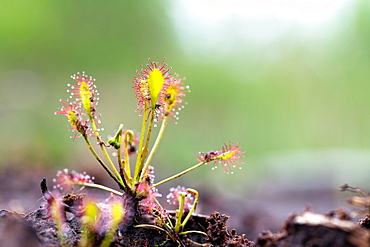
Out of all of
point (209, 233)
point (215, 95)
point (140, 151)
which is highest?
point (215, 95)

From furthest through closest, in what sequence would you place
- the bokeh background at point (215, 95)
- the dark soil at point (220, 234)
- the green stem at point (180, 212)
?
the bokeh background at point (215, 95), the green stem at point (180, 212), the dark soil at point (220, 234)

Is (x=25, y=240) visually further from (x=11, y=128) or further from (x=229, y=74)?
(x=229, y=74)

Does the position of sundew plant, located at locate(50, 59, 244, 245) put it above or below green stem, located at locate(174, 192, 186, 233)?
above

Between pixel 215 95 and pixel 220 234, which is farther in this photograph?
pixel 215 95

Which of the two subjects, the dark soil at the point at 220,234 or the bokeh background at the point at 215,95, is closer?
the dark soil at the point at 220,234

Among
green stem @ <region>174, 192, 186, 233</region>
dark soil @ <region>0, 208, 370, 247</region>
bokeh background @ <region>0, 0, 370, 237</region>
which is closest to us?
dark soil @ <region>0, 208, 370, 247</region>

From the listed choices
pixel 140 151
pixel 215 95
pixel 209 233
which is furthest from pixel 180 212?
pixel 215 95

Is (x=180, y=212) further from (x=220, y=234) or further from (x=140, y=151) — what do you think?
(x=140, y=151)

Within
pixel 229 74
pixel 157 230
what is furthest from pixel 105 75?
pixel 157 230
